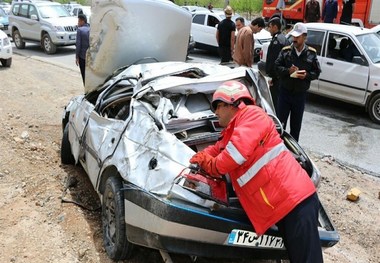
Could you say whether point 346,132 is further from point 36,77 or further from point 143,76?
point 36,77

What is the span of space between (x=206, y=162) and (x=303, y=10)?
16.9 metres

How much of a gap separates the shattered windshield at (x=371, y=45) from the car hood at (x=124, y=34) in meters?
4.04

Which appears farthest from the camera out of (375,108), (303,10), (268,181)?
(303,10)

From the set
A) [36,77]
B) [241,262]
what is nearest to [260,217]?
[241,262]

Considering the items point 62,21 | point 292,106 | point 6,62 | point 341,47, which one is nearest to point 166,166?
point 292,106

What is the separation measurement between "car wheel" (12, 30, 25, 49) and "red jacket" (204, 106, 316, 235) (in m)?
16.8

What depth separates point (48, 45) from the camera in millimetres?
15984

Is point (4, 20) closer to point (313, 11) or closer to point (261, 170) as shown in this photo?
point (313, 11)

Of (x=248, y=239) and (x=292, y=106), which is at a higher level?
(x=292, y=106)

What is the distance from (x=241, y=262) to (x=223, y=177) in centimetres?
92

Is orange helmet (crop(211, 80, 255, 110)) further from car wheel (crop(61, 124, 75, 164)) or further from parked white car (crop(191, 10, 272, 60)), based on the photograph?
parked white car (crop(191, 10, 272, 60))

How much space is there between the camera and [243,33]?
7.42m

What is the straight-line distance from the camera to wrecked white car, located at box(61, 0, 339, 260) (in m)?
2.85

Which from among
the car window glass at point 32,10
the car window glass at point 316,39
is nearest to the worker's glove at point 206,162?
the car window glass at point 316,39
